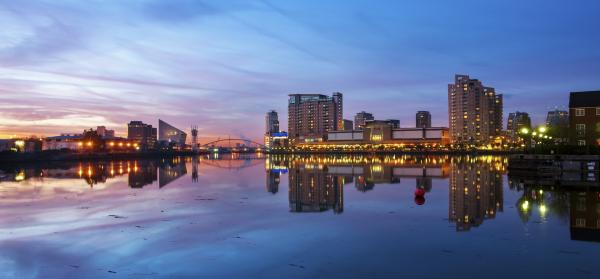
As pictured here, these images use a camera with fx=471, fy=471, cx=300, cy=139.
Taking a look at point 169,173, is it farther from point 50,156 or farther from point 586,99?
point 50,156

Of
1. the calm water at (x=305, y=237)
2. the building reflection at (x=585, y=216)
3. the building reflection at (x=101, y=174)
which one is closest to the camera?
the calm water at (x=305, y=237)

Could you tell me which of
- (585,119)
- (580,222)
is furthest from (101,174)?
(585,119)

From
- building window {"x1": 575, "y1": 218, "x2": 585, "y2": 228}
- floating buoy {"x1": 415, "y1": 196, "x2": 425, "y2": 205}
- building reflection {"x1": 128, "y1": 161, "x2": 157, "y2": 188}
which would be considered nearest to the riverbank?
building reflection {"x1": 128, "y1": 161, "x2": 157, "y2": 188}

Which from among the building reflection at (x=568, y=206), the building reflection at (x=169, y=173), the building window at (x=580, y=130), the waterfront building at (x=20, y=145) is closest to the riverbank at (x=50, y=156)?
the waterfront building at (x=20, y=145)

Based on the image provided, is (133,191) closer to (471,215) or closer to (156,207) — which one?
(156,207)

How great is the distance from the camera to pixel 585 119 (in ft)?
222

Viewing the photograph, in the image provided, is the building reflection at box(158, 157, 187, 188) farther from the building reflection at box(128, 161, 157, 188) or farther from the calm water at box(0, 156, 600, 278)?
the calm water at box(0, 156, 600, 278)

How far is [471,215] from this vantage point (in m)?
23.4

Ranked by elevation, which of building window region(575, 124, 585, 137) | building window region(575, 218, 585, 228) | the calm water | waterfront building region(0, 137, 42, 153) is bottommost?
the calm water

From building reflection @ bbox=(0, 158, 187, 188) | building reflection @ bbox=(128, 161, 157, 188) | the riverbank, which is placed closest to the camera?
building reflection @ bbox=(128, 161, 157, 188)

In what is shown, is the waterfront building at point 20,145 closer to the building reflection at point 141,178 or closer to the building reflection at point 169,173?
the building reflection at point 169,173

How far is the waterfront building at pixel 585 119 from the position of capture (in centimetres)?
6650

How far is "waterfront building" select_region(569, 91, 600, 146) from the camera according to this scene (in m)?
66.5

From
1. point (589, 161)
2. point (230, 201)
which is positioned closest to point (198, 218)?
point (230, 201)
